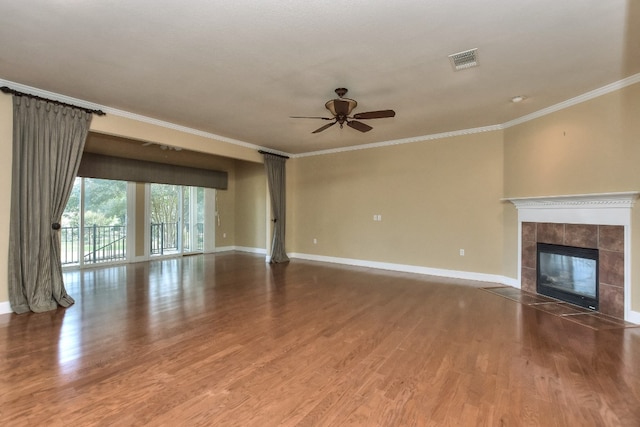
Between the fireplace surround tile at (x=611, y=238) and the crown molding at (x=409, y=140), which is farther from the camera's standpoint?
the crown molding at (x=409, y=140)

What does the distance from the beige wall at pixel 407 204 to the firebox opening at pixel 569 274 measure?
2.38ft

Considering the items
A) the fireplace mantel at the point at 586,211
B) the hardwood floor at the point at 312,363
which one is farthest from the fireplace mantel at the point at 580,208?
the hardwood floor at the point at 312,363

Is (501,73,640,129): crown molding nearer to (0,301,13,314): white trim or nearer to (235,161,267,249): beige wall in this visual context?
(235,161,267,249): beige wall

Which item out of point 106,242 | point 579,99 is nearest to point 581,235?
point 579,99

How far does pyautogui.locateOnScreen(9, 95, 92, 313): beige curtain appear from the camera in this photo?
11.9 feet

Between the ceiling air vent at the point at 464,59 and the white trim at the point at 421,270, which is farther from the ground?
the ceiling air vent at the point at 464,59

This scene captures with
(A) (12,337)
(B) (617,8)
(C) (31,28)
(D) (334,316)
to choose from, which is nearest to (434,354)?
(D) (334,316)

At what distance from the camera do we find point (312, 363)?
8.10ft

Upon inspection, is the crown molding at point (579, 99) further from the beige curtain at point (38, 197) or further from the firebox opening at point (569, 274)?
the beige curtain at point (38, 197)

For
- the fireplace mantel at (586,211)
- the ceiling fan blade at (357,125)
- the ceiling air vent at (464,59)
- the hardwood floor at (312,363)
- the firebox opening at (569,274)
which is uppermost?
the ceiling air vent at (464,59)

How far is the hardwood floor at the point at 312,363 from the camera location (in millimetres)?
1861

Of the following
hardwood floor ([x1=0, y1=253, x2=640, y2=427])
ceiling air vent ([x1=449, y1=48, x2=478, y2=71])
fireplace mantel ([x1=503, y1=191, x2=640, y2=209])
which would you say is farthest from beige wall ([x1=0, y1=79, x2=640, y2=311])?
ceiling air vent ([x1=449, y1=48, x2=478, y2=71])

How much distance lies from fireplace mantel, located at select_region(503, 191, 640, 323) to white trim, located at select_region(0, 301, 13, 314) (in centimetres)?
687

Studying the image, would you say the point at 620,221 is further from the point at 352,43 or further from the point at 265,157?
the point at 265,157
